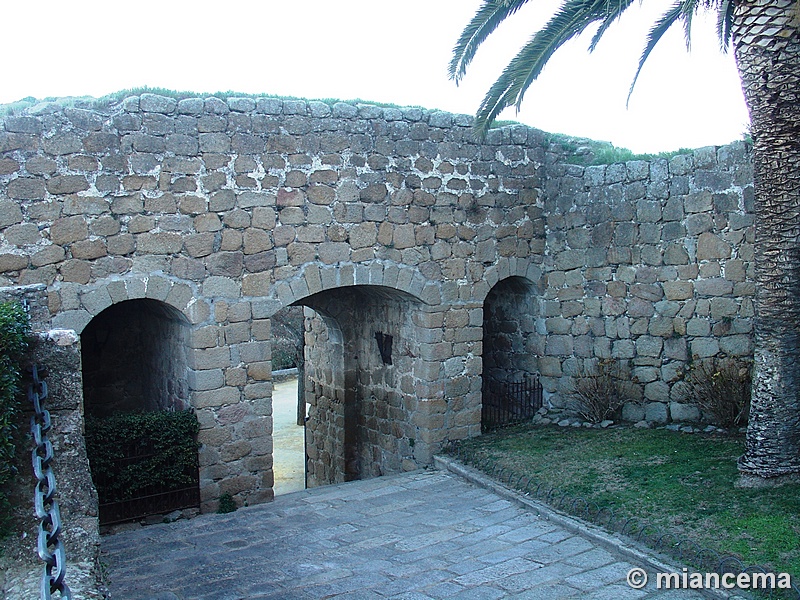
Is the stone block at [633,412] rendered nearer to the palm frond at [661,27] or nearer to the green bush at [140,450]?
Answer: the palm frond at [661,27]

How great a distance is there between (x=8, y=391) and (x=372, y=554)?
382 cm

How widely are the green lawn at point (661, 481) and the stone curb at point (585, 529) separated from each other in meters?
0.14

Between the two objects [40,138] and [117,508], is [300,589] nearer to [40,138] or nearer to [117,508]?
[117,508]

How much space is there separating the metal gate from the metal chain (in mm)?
7034

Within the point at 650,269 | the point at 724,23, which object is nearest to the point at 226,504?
the point at 650,269

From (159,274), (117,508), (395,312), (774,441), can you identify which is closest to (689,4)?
(774,441)

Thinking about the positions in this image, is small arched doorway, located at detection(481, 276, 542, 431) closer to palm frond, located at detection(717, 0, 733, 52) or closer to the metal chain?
A: palm frond, located at detection(717, 0, 733, 52)

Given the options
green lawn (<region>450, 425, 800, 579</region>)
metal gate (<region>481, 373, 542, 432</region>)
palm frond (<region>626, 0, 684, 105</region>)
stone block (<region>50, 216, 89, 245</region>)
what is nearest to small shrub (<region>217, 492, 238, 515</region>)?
green lawn (<region>450, 425, 800, 579</region>)

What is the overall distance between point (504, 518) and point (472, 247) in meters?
3.61

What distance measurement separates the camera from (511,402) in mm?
10219

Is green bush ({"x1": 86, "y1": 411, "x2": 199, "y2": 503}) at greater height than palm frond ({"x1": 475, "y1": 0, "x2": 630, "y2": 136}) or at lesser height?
lesser

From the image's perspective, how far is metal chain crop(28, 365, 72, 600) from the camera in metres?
2.28

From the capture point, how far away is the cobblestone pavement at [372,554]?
5.44 meters

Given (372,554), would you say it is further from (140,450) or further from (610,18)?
(610,18)
